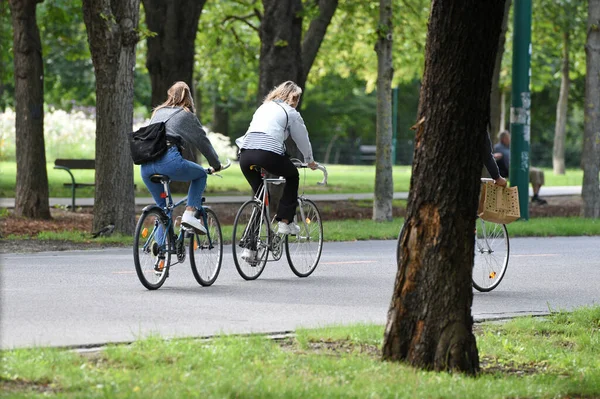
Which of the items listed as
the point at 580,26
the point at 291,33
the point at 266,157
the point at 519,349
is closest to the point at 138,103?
the point at 580,26

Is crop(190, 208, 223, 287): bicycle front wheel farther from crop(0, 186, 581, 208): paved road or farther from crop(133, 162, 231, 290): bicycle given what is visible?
crop(0, 186, 581, 208): paved road

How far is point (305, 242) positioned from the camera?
12.3 metres

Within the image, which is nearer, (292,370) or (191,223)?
(292,370)

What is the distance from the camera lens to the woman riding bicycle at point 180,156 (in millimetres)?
10734

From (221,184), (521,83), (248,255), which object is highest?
(521,83)

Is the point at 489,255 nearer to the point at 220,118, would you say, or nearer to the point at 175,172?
the point at 175,172

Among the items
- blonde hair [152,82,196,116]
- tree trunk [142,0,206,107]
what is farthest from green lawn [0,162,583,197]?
blonde hair [152,82,196,116]

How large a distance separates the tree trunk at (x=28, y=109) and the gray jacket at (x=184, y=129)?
28.8ft

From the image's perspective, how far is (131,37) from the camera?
53.3 feet

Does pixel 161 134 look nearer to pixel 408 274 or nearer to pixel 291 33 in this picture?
pixel 408 274

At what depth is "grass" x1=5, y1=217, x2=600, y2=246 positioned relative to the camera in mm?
16255

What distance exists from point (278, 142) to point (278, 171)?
271 millimetres

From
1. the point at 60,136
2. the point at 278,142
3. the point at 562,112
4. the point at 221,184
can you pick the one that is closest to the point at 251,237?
the point at 278,142

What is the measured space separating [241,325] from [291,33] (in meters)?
12.9
